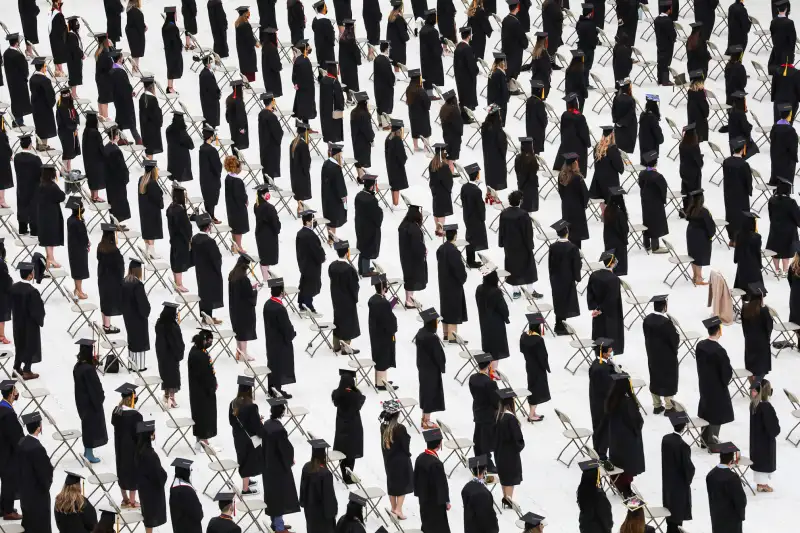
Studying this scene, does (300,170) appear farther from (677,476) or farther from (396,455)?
(677,476)

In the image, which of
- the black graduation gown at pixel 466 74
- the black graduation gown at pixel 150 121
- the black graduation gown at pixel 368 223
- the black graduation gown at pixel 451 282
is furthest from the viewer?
the black graduation gown at pixel 466 74

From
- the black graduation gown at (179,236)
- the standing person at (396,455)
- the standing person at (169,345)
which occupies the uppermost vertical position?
the black graduation gown at (179,236)

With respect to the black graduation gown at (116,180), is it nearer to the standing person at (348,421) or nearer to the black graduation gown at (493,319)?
the black graduation gown at (493,319)

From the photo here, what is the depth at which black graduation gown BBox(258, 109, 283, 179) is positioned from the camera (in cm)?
3281

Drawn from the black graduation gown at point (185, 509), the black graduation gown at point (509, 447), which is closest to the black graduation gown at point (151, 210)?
the black graduation gown at point (185, 509)

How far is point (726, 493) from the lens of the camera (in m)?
24.4

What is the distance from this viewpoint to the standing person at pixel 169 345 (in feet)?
88.6

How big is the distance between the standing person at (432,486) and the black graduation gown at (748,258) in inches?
291

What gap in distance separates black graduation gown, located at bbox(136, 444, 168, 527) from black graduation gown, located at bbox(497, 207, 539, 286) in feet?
24.2

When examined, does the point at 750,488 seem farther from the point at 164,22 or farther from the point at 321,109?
the point at 164,22

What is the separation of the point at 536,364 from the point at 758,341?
333 cm

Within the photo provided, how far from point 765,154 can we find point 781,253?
415cm

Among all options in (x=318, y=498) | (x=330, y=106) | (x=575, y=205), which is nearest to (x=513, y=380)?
(x=575, y=205)

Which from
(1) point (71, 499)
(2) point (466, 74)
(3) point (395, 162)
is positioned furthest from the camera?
(2) point (466, 74)
